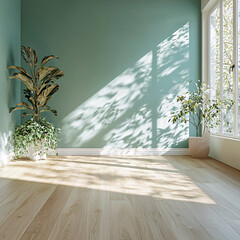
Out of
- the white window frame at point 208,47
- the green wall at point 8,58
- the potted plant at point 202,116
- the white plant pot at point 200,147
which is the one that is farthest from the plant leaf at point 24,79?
the white window frame at point 208,47

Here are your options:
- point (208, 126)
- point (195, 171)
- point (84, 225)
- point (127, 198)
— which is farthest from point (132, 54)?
point (84, 225)

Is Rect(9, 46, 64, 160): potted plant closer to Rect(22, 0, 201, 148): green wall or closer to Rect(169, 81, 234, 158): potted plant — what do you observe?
Rect(22, 0, 201, 148): green wall

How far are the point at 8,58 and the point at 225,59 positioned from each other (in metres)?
3.01

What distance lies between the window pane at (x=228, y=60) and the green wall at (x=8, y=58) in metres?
2.99

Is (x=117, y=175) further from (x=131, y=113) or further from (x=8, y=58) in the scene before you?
(x=8, y=58)

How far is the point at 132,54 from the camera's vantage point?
413 centimetres

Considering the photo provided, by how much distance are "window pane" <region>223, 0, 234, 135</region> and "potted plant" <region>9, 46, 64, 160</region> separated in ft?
7.58

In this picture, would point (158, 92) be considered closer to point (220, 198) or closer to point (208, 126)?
point (208, 126)

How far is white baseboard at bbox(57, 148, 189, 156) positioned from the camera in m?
4.11

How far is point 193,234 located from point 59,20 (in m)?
3.78

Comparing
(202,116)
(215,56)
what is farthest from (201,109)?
(215,56)

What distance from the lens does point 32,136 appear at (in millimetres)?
3486

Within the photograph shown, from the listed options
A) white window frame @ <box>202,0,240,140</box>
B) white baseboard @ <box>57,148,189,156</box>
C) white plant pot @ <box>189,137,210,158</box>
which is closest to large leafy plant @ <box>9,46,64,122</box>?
white baseboard @ <box>57,148,189,156</box>

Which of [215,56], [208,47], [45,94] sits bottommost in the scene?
[45,94]
